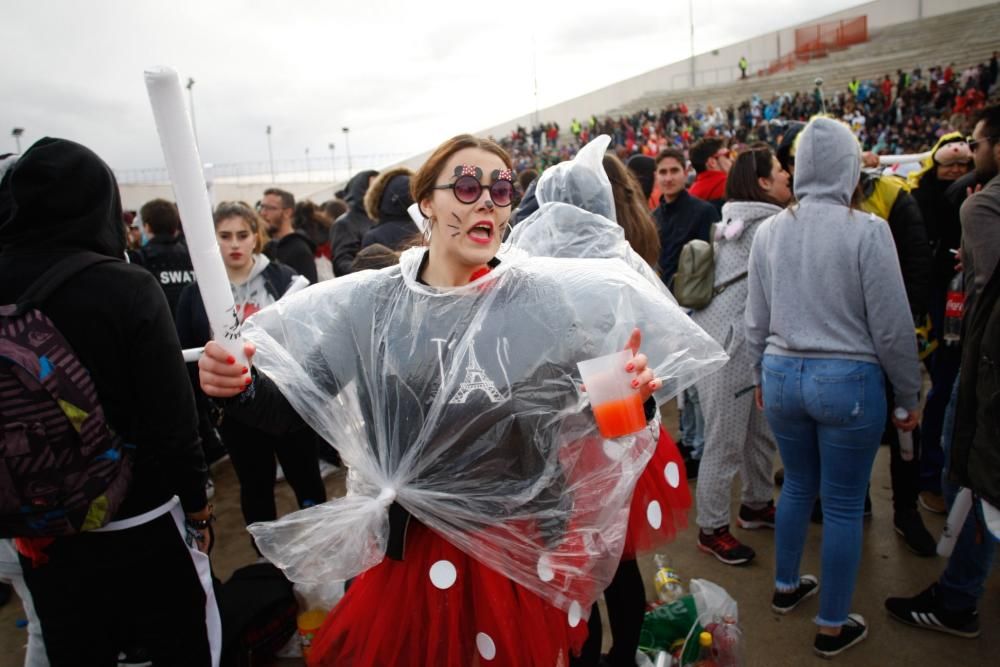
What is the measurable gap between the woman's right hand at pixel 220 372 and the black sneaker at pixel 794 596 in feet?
7.99

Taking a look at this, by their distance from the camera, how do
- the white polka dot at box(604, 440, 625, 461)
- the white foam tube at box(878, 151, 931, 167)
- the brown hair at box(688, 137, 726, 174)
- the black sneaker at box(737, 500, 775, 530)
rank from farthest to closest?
1. the white foam tube at box(878, 151, 931, 167)
2. the brown hair at box(688, 137, 726, 174)
3. the black sneaker at box(737, 500, 775, 530)
4. the white polka dot at box(604, 440, 625, 461)

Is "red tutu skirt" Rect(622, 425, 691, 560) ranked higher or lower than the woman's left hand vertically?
lower

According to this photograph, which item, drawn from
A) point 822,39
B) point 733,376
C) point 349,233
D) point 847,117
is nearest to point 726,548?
point 733,376

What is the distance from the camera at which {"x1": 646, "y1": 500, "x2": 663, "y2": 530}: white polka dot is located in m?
1.88

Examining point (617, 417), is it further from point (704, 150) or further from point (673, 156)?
point (704, 150)

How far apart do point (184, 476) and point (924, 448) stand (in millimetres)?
3628

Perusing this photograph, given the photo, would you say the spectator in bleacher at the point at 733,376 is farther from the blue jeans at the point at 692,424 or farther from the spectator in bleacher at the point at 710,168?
the spectator in bleacher at the point at 710,168

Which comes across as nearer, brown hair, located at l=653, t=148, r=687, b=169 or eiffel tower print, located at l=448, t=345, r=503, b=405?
eiffel tower print, located at l=448, t=345, r=503, b=405

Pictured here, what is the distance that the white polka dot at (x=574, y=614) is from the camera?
159 centimetres

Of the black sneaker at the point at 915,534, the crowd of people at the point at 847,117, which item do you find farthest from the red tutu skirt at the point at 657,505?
the crowd of people at the point at 847,117

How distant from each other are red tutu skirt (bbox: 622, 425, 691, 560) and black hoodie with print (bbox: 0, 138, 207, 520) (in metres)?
1.30

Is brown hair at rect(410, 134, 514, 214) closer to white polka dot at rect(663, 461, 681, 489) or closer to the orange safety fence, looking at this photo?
white polka dot at rect(663, 461, 681, 489)

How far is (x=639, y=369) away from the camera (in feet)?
5.08

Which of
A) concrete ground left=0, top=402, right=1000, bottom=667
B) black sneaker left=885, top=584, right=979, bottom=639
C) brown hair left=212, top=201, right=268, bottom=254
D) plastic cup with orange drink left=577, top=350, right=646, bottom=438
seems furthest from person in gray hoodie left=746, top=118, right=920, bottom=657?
brown hair left=212, top=201, right=268, bottom=254
